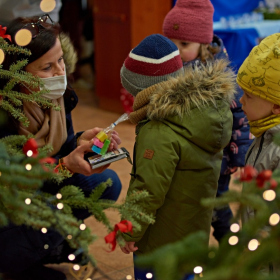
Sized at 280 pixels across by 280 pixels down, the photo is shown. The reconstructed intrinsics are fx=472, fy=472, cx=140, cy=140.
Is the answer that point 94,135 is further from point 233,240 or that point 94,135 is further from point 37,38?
point 233,240

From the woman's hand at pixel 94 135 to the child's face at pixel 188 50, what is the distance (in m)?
0.68

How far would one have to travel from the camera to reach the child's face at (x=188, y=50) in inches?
96.0

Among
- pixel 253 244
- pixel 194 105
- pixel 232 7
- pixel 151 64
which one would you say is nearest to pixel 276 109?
pixel 194 105

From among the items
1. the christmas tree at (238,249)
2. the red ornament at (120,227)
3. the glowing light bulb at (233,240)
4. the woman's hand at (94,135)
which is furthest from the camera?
the woman's hand at (94,135)

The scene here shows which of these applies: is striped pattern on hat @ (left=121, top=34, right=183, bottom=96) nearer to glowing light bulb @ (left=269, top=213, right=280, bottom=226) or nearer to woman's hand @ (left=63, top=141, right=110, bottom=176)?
woman's hand @ (left=63, top=141, right=110, bottom=176)

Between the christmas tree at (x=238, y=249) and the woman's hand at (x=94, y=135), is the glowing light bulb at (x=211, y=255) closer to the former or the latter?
the christmas tree at (x=238, y=249)

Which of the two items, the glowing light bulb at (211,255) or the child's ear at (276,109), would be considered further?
the child's ear at (276,109)

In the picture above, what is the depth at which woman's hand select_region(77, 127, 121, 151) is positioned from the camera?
1.84 meters

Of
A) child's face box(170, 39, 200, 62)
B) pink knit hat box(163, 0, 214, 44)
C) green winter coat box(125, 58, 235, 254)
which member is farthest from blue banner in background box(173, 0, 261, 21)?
green winter coat box(125, 58, 235, 254)

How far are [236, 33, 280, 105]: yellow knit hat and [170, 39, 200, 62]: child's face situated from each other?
2.45ft

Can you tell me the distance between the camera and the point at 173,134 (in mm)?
1646

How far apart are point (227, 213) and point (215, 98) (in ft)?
3.01

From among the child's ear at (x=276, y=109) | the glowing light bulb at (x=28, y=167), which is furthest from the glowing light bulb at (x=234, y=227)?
the child's ear at (x=276, y=109)

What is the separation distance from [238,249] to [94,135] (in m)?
1.22
